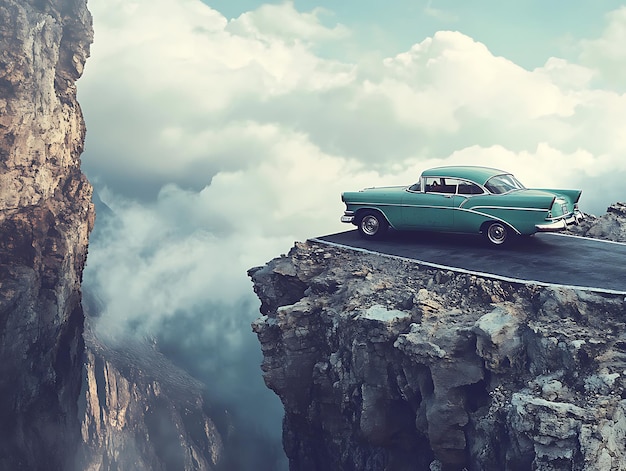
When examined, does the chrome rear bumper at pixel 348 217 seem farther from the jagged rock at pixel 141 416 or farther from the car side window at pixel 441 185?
the jagged rock at pixel 141 416

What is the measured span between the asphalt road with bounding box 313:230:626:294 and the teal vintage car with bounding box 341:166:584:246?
0.66m

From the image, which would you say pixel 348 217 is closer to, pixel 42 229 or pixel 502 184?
pixel 502 184

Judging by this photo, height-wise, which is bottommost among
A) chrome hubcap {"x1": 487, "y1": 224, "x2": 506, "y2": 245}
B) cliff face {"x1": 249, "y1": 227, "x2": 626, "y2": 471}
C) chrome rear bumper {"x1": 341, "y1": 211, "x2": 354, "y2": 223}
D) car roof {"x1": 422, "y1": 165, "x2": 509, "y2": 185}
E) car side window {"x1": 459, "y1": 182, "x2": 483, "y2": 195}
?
cliff face {"x1": 249, "y1": 227, "x2": 626, "y2": 471}

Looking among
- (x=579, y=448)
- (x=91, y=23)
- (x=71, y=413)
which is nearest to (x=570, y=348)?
(x=579, y=448)

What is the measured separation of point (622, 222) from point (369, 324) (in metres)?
9.05

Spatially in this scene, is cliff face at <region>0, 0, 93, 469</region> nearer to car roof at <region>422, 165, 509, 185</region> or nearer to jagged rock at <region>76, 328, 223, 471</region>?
car roof at <region>422, 165, 509, 185</region>

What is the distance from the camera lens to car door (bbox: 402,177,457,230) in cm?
1521

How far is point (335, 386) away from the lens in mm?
14586

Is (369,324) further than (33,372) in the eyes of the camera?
No

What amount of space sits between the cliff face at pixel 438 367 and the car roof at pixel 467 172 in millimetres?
2784

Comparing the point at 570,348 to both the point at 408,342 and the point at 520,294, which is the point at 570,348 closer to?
the point at 520,294

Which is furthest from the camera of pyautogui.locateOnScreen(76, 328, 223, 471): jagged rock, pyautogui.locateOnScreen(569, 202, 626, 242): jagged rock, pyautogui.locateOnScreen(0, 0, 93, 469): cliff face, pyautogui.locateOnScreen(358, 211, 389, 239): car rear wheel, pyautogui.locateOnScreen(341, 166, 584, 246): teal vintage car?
pyautogui.locateOnScreen(76, 328, 223, 471): jagged rock

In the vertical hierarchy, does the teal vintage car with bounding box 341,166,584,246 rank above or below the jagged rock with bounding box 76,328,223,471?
above

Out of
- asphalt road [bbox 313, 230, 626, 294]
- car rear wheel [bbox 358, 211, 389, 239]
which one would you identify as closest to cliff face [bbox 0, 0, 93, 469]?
asphalt road [bbox 313, 230, 626, 294]
